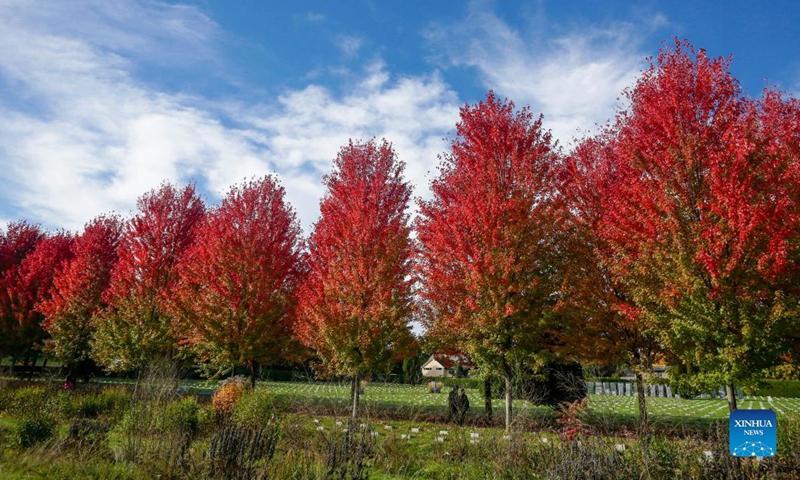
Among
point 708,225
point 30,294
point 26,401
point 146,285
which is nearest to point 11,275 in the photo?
point 30,294

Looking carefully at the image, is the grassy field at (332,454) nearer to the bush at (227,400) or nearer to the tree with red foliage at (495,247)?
the bush at (227,400)

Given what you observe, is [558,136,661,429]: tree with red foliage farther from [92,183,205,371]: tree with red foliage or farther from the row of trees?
[92,183,205,371]: tree with red foliage

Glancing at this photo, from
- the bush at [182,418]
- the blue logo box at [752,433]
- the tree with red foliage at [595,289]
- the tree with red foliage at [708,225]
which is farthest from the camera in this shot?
the tree with red foliage at [595,289]

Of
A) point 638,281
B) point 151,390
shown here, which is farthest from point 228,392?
point 638,281

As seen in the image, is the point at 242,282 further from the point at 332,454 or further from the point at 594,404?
the point at 594,404

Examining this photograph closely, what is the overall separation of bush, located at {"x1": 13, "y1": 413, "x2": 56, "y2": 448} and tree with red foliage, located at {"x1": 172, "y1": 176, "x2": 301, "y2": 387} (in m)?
8.24

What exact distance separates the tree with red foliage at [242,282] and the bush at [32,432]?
8244mm

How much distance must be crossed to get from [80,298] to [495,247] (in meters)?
21.1

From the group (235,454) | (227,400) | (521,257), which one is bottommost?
(227,400)

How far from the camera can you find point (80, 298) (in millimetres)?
22938

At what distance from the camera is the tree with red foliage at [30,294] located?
85.1 feet

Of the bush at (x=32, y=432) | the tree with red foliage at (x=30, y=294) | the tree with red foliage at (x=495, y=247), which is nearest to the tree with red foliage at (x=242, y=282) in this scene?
the tree with red foliage at (x=495, y=247)

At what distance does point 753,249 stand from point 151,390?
12013mm

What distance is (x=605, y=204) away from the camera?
12562mm
